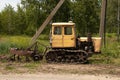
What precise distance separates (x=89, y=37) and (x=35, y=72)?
6207mm

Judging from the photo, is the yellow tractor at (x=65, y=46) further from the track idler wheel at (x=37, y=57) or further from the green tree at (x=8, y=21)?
the green tree at (x=8, y=21)

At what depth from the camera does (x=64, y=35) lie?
2445 cm

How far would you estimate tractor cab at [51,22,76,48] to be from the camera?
24391 mm

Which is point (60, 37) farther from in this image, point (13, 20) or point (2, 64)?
point (13, 20)

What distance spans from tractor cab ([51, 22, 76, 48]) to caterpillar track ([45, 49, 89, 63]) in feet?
1.41

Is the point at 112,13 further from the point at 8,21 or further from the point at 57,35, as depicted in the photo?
the point at 57,35

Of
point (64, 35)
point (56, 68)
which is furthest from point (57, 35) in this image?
point (56, 68)

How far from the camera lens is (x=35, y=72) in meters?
19.9

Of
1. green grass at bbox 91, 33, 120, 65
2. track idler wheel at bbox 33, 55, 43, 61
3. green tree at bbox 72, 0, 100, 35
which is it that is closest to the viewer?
green grass at bbox 91, 33, 120, 65

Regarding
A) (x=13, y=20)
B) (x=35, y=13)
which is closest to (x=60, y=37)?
(x=35, y=13)

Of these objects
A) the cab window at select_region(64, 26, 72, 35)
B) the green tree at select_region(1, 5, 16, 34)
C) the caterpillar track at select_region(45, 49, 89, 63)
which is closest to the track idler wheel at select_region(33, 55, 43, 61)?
the caterpillar track at select_region(45, 49, 89, 63)

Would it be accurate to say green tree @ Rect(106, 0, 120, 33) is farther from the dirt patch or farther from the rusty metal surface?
the dirt patch

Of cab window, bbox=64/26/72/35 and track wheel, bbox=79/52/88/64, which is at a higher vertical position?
cab window, bbox=64/26/72/35

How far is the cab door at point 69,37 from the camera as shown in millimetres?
24391
